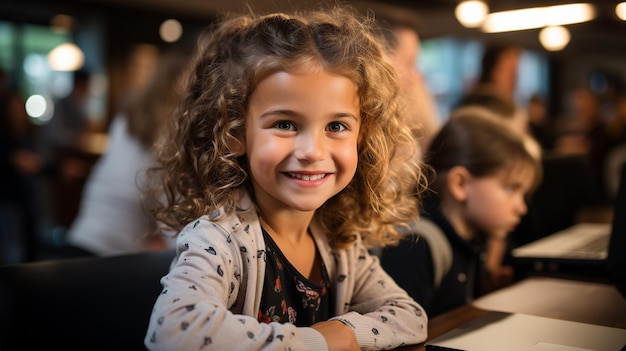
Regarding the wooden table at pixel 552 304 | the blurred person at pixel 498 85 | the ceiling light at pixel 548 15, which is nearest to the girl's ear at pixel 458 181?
the wooden table at pixel 552 304

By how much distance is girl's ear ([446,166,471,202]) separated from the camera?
5.04ft

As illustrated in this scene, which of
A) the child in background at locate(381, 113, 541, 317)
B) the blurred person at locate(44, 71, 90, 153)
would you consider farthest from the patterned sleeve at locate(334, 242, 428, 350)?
the blurred person at locate(44, 71, 90, 153)

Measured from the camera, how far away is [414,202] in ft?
3.62

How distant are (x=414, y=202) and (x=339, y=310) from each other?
236 millimetres

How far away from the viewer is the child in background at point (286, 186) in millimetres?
803

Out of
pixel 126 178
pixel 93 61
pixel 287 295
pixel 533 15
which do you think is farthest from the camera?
pixel 93 61

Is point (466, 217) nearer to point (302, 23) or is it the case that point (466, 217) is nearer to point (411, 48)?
point (302, 23)

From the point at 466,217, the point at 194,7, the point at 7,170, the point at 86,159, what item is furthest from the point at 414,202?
the point at 194,7

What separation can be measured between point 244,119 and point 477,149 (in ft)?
2.68

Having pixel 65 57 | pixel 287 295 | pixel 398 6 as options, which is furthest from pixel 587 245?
pixel 65 57

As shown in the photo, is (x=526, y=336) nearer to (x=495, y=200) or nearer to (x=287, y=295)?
(x=287, y=295)

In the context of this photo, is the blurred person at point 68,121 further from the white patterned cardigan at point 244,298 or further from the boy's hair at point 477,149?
the white patterned cardigan at point 244,298

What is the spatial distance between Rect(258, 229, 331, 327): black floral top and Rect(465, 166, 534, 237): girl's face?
2.16 ft

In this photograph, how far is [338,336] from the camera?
808mm
